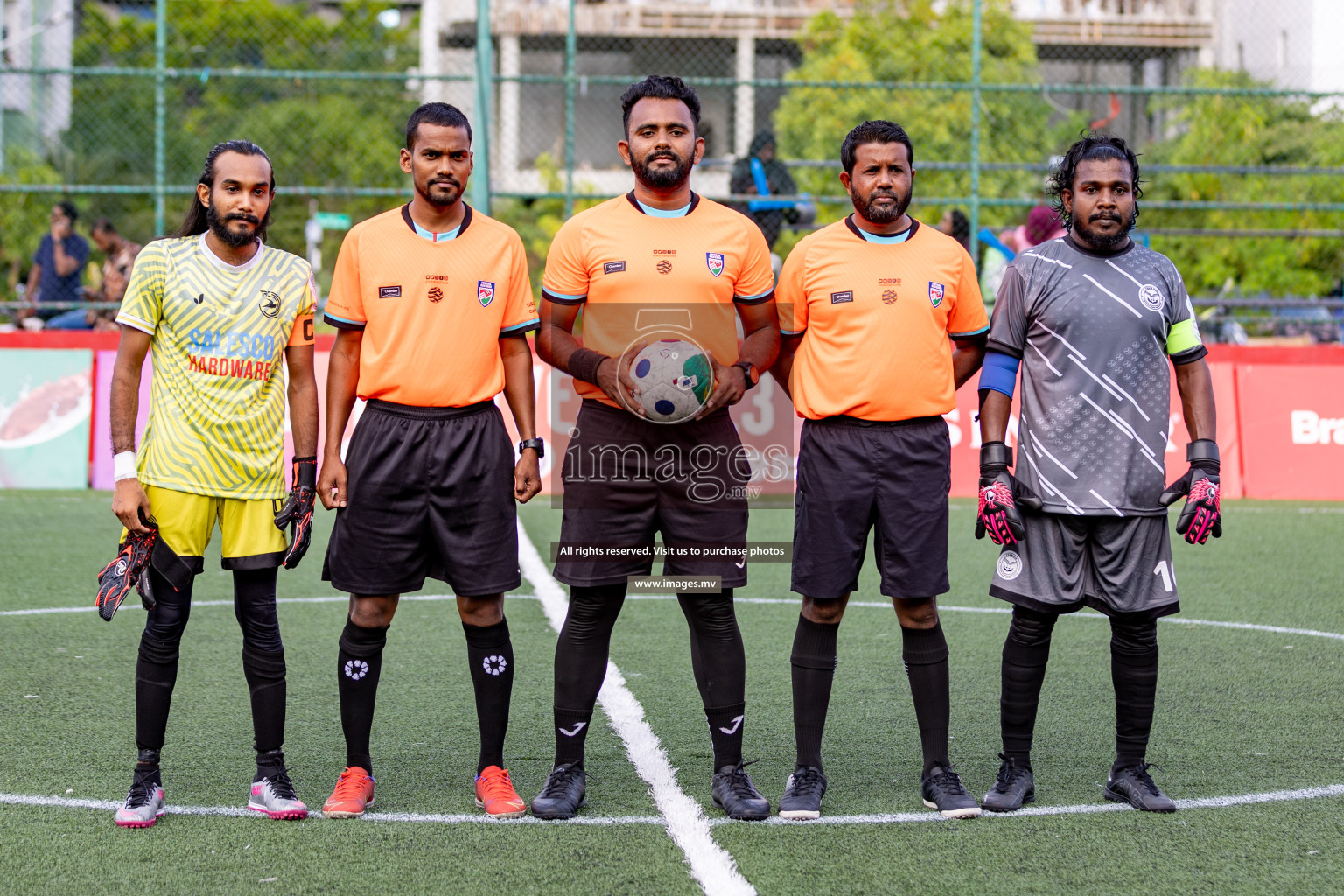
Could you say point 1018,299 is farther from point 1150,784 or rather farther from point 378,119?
point 378,119

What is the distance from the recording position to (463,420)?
14.1ft

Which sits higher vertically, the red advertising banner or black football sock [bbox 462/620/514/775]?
the red advertising banner

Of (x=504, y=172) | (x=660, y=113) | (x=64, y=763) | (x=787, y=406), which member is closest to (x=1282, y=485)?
(x=787, y=406)

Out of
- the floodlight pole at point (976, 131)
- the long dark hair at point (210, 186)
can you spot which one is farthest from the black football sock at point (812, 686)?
the floodlight pole at point (976, 131)

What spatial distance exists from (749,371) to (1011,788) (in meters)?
1.56

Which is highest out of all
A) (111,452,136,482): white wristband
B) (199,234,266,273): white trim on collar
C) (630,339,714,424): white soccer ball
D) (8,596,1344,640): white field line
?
(199,234,266,273): white trim on collar

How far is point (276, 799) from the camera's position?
419cm

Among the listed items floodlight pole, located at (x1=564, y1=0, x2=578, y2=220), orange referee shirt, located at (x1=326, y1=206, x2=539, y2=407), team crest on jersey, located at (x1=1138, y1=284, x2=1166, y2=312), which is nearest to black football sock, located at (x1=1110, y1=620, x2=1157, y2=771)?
team crest on jersey, located at (x1=1138, y1=284, x2=1166, y2=312)

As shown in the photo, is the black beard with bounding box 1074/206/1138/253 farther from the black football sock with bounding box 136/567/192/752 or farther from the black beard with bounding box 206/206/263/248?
the black football sock with bounding box 136/567/192/752

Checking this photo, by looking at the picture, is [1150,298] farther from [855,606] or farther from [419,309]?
[855,606]

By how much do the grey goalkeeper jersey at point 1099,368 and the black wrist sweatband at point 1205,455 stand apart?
0.12m

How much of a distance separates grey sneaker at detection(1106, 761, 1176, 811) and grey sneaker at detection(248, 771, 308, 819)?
2541mm

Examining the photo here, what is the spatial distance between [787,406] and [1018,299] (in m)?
6.20

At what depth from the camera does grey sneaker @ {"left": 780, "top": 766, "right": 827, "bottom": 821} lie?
166 inches
